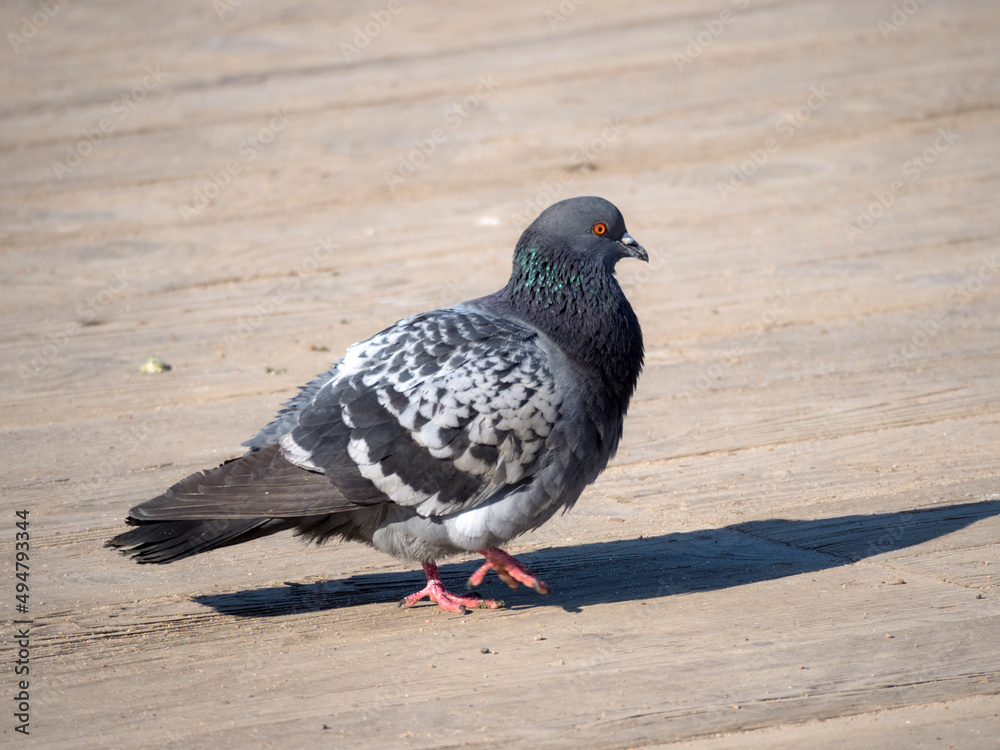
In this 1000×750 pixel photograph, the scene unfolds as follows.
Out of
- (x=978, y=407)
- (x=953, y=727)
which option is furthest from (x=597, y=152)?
(x=953, y=727)

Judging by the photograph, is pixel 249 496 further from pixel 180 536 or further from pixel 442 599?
pixel 442 599

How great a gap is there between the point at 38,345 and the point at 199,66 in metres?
5.50

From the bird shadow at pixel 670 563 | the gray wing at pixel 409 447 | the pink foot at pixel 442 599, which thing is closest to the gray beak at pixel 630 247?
the gray wing at pixel 409 447

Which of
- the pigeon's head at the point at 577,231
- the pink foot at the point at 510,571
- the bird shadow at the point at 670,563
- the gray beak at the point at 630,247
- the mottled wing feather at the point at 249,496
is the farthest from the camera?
the gray beak at the point at 630,247

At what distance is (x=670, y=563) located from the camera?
427 cm

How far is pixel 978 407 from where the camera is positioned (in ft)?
17.8

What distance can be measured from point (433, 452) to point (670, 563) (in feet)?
3.65

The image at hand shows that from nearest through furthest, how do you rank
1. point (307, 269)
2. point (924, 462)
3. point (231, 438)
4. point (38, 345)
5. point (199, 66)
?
point (924, 462) → point (231, 438) → point (38, 345) → point (307, 269) → point (199, 66)

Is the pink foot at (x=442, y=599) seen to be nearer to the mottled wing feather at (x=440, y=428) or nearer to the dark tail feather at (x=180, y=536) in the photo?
the mottled wing feather at (x=440, y=428)

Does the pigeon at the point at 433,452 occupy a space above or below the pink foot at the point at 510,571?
above

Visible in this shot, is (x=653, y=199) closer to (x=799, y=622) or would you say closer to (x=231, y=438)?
(x=231, y=438)

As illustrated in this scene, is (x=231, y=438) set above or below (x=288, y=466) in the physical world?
below

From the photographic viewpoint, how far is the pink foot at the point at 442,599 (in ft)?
13.2

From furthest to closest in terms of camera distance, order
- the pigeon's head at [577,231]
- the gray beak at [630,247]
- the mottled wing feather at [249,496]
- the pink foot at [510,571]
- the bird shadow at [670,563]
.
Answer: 1. the gray beak at [630,247]
2. the pigeon's head at [577,231]
3. the bird shadow at [670,563]
4. the pink foot at [510,571]
5. the mottled wing feather at [249,496]
